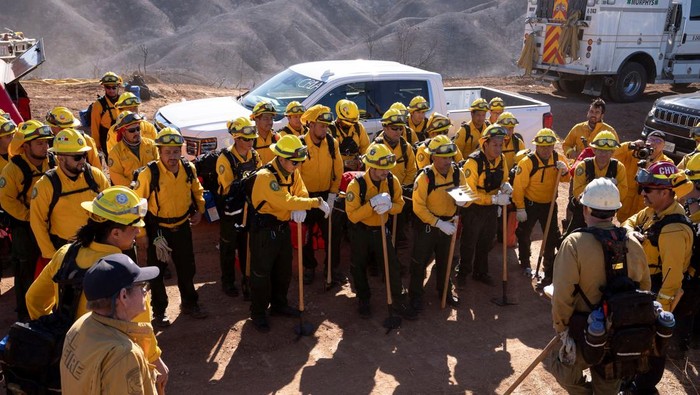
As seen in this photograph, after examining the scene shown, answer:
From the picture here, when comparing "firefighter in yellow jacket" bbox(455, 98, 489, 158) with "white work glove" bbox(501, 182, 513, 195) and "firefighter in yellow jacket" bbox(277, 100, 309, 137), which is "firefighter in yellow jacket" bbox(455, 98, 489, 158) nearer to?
"white work glove" bbox(501, 182, 513, 195)

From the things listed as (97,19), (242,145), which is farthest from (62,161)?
(97,19)

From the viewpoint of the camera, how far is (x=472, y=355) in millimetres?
6266

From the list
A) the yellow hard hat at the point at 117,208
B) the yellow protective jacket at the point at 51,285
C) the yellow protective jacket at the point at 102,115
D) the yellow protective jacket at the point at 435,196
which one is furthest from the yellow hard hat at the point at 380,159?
the yellow protective jacket at the point at 102,115

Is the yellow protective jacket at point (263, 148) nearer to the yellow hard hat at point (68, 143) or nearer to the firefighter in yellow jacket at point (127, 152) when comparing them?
the firefighter in yellow jacket at point (127, 152)

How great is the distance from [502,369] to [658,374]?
1.38 metres

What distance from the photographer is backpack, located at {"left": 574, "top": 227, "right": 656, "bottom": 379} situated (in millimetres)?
4023

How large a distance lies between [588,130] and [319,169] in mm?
4185

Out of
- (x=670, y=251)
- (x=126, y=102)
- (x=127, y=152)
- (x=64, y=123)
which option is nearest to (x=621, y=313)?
(x=670, y=251)

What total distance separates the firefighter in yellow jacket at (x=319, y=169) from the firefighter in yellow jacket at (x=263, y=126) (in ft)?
1.72

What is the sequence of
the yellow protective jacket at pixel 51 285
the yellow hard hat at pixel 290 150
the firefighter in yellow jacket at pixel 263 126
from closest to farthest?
the yellow protective jacket at pixel 51 285
the yellow hard hat at pixel 290 150
the firefighter in yellow jacket at pixel 263 126

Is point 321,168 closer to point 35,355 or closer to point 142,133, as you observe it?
point 142,133

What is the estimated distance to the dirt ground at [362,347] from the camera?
5750mm

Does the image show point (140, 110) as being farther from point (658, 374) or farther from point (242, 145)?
point (658, 374)

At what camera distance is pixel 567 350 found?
14.2 feet
